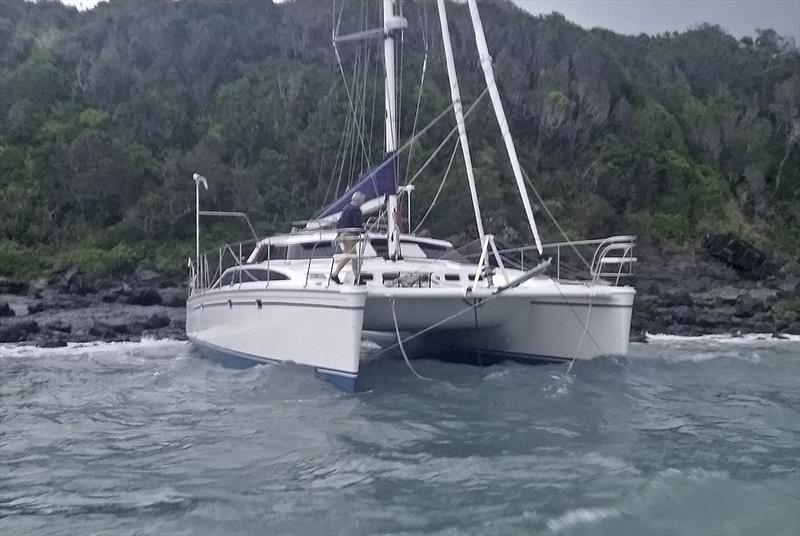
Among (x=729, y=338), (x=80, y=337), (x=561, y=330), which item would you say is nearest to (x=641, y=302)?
(x=729, y=338)

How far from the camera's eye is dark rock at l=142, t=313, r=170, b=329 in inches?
611

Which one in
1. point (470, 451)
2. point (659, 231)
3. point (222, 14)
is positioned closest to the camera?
point (470, 451)

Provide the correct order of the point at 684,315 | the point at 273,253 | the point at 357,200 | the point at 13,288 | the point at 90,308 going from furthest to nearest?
1. the point at 13,288
2. the point at 90,308
3. the point at 684,315
4. the point at 273,253
5. the point at 357,200

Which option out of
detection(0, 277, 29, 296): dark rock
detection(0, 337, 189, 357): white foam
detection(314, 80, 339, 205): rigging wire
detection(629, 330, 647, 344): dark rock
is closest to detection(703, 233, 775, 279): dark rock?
detection(629, 330, 647, 344): dark rock

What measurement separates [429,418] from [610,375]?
309 centimetres

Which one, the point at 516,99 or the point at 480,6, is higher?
the point at 480,6

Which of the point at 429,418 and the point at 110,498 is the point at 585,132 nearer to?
the point at 429,418

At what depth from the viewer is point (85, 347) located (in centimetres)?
1292

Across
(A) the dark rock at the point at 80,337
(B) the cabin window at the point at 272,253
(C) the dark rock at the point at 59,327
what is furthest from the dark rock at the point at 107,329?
(B) the cabin window at the point at 272,253

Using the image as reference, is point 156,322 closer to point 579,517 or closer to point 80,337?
point 80,337

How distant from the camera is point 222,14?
39250 mm

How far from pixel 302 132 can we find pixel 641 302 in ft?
52.6

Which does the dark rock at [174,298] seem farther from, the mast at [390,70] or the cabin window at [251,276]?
the mast at [390,70]

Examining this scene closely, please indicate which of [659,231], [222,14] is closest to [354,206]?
[659,231]
